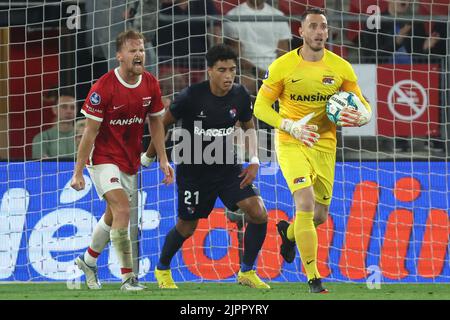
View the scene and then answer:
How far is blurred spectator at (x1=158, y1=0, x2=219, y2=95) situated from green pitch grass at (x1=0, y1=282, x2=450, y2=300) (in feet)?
7.90

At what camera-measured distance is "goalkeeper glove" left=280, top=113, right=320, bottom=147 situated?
9297mm

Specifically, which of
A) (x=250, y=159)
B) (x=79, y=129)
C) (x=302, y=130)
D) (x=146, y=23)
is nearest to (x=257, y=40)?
(x=146, y=23)

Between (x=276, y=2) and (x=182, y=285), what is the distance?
3578 mm

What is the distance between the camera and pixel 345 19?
42.9ft

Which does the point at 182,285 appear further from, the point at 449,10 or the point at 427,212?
the point at 449,10

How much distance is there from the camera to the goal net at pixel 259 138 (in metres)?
12.0

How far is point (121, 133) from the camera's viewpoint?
9883 mm

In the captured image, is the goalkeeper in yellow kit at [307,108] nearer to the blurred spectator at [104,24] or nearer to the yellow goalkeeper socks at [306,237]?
the yellow goalkeeper socks at [306,237]

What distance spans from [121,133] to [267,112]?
3.93 ft

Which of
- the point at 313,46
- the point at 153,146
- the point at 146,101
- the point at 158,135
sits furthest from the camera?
the point at 153,146

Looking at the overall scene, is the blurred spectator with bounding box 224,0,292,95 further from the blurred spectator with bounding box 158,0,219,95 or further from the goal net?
the blurred spectator with bounding box 158,0,219,95

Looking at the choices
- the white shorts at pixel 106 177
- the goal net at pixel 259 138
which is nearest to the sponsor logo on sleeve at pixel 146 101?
the white shorts at pixel 106 177

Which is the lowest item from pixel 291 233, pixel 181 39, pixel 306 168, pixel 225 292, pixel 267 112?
pixel 225 292

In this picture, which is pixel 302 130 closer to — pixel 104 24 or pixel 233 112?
pixel 233 112
